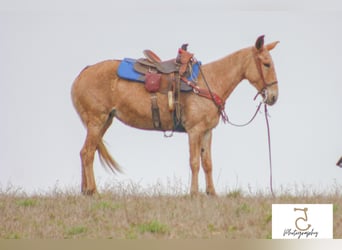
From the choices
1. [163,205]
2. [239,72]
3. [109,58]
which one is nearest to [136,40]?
[109,58]

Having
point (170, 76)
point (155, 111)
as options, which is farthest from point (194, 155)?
point (170, 76)

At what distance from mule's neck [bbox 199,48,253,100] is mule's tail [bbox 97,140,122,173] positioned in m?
0.85

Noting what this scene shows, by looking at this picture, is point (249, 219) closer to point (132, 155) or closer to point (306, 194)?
point (306, 194)

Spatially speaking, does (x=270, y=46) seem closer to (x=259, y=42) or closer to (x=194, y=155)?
(x=259, y=42)

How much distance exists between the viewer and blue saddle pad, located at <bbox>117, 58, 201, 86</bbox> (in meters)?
7.50

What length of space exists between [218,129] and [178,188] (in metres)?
0.49

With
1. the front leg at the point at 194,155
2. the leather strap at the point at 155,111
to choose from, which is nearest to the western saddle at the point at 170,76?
the leather strap at the point at 155,111

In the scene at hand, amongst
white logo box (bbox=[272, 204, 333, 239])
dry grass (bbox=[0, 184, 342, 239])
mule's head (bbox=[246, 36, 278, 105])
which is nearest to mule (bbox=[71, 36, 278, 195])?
mule's head (bbox=[246, 36, 278, 105])

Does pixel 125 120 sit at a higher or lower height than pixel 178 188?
higher

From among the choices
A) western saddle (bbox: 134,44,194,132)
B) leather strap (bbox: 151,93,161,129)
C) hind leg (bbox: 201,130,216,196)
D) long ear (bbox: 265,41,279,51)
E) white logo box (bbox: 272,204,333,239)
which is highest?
long ear (bbox: 265,41,279,51)

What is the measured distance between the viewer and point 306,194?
7.36 metres

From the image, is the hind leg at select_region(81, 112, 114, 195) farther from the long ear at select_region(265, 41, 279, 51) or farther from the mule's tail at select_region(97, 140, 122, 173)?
the long ear at select_region(265, 41, 279, 51)

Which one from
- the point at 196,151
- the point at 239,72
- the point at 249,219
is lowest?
the point at 249,219

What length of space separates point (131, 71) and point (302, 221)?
1563mm
